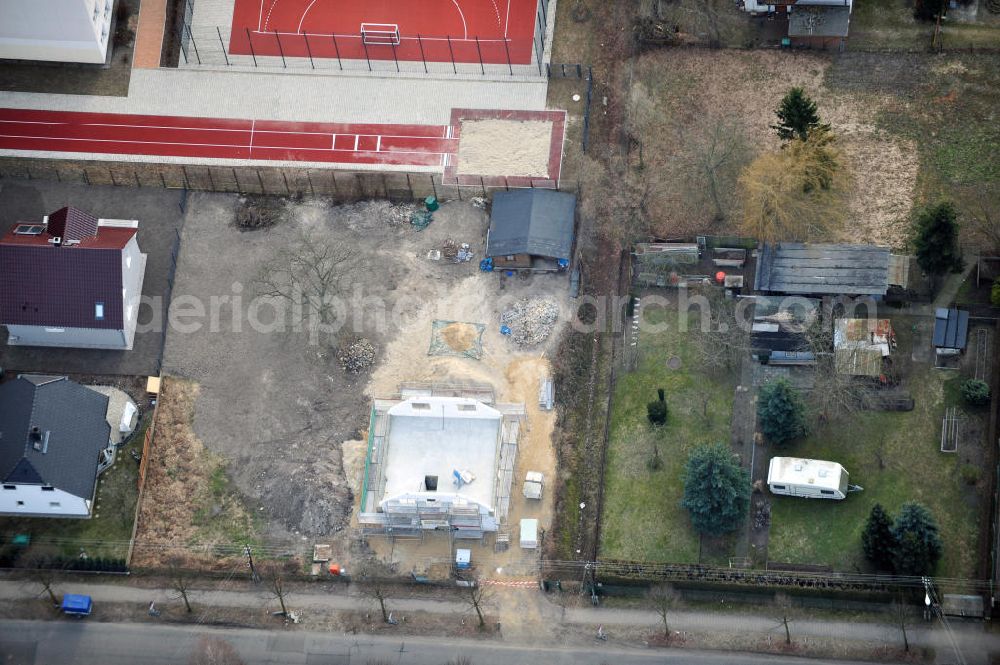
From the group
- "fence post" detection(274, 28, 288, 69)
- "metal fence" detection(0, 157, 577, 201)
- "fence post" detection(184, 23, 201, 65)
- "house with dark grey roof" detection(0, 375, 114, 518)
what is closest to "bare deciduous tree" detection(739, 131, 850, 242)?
"metal fence" detection(0, 157, 577, 201)

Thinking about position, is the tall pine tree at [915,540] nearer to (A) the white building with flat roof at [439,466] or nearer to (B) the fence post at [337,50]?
(A) the white building with flat roof at [439,466]

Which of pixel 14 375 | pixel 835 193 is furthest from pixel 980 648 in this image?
pixel 14 375

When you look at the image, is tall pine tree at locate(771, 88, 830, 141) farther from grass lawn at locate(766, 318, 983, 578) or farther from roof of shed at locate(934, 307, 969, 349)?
grass lawn at locate(766, 318, 983, 578)

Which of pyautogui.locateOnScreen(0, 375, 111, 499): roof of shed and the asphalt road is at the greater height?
pyautogui.locateOnScreen(0, 375, 111, 499): roof of shed

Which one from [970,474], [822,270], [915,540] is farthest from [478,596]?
[970,474]

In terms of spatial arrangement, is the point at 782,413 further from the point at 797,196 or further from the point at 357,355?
the point at 357,355
